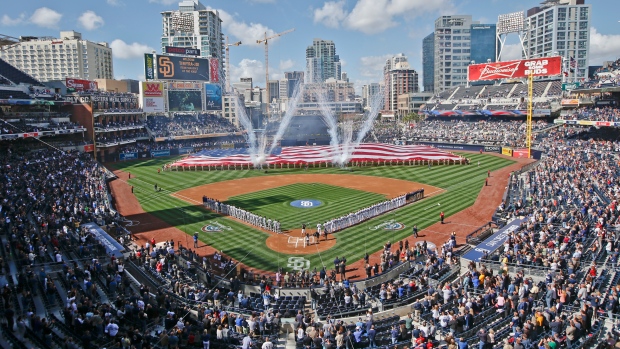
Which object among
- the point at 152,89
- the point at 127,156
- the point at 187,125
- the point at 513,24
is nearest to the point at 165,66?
the point at 152,89

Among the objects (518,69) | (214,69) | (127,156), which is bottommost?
(127,156)

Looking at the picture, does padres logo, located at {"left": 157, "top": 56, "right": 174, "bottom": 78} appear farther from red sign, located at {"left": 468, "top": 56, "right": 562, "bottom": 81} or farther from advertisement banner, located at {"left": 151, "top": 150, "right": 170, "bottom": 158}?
red sign, located at {"left": 468, "top": 56, "right": 562, "bottom": 81}

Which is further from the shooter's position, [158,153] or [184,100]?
[184,100]

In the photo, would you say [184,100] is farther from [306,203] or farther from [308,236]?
[308,236]

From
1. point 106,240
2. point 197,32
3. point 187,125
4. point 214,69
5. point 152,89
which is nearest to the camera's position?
point 106,240

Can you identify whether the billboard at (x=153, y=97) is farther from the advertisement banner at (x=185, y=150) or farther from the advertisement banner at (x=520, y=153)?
the advertisement banner at (x=520, y=153)

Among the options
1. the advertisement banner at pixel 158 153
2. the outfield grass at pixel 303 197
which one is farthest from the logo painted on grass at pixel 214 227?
the advertisement banner at pixel 158 153

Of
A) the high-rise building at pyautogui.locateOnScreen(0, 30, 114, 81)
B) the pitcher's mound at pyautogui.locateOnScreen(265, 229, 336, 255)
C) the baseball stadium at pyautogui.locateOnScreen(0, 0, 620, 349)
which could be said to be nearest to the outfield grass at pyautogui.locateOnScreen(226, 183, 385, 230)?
the baseball stadium at pyautogui.locateOnScreen(0, 0, 620, 349)
